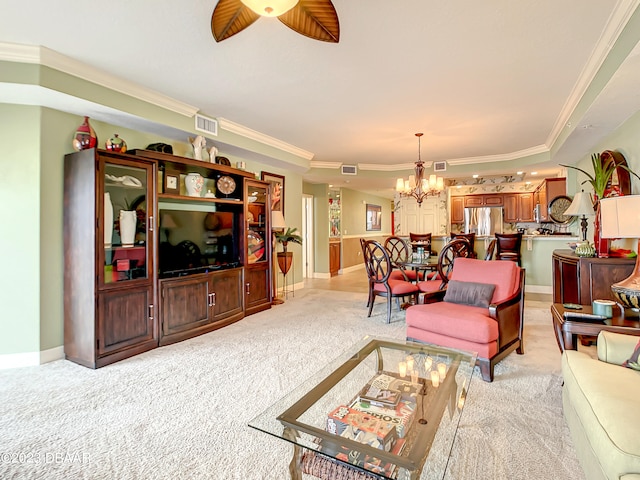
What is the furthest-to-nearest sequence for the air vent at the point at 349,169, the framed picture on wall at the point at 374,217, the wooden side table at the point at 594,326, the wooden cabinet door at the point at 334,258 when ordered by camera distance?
the framed picture on wall at the point at 374,217 < the wooden cabinet door at the point at 334,258 < the air vent at the point at 349,169 < the wooden side table at the point at 594,326

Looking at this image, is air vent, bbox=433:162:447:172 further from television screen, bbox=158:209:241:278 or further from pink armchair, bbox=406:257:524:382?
television screen, bbox=158:209:241:278

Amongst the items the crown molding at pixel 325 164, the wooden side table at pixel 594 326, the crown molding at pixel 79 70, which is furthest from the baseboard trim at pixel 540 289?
the crown molding at pixel 79 70

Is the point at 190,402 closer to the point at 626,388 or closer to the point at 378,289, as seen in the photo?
the point at 626,388

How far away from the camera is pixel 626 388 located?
1495 millimetres

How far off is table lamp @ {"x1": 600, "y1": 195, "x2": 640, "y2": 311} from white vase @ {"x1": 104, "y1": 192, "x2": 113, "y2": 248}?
4124 mm

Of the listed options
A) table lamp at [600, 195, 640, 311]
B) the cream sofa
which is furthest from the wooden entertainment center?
table lamp at [600, 195, 640, 311]

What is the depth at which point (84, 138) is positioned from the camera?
3129 mm

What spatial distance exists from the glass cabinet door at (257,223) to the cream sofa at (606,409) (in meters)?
3.85

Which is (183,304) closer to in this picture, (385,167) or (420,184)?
(420,184)

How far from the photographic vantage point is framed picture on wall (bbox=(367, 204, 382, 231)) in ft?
35.9

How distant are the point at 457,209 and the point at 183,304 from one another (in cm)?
796

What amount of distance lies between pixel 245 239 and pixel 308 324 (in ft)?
4.87

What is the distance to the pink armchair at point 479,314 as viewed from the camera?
8.61 ft

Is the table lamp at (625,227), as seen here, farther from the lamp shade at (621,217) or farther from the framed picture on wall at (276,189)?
the framed picture on wall at (276,189)
